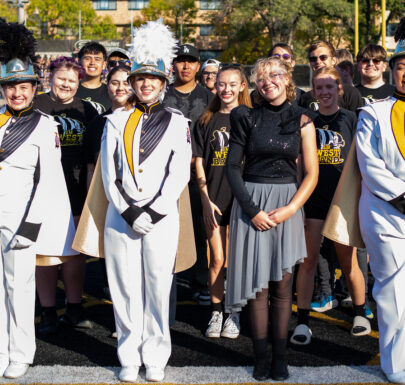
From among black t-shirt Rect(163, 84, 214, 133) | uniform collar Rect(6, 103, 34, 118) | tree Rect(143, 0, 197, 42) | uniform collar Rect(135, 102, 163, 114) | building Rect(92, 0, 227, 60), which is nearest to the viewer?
uniform collar Rect(135, 102, 163, 114)

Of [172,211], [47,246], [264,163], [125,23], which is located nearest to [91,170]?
[47,246]

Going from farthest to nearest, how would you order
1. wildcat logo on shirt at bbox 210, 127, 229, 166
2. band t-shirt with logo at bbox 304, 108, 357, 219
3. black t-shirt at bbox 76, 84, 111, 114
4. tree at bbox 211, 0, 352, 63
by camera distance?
1. tree at bbox 211, 0, 352, 63
2. black t-shirt at bbox 76, 84, 111, 114
3. wildcat logo on shirt at bbox 210, 127, 229, 166
4. band t-shirt with logo at bbox 304, 108, 357, 219

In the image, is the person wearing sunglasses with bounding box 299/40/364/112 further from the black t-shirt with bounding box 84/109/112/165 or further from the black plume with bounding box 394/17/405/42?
the black t-shirt with bounding box 84/109/112/165

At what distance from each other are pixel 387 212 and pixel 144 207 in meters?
1.46

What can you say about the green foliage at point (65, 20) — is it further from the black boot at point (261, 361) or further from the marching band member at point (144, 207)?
the black boot at point (261, 361)

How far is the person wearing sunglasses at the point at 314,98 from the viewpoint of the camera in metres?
5.47

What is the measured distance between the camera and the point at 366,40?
45781 millimetres

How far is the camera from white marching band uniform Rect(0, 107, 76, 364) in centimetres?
410

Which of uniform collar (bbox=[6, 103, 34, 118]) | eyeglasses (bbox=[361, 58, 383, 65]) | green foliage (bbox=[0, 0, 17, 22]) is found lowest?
uniform collar (bbox=[6, 103, 34, 118])

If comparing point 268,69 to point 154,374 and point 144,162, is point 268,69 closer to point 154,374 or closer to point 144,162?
point 144,162

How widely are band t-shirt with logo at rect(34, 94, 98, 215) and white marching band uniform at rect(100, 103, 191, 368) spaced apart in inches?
45.0

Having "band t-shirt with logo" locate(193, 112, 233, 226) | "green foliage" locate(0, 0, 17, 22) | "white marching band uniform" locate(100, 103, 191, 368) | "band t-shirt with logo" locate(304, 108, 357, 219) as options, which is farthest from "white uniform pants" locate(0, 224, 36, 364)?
"green foliage" locate(0, 0, 17, 22)

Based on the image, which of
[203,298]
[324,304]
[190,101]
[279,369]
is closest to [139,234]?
[279,369]

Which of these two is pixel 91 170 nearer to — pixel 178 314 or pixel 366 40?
pixel 178 314
